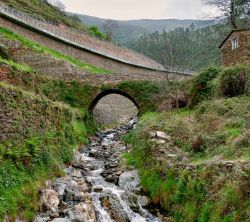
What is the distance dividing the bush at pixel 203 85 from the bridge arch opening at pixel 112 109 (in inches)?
292

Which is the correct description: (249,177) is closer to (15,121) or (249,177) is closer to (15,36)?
(15,121)

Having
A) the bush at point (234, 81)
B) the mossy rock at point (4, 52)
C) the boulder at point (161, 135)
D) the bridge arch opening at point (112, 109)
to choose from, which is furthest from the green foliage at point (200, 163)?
the mossy rock at point (4, 52)

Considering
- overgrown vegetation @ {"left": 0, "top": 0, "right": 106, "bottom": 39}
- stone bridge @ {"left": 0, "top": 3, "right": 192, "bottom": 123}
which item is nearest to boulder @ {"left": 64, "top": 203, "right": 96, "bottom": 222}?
stone bridge @ {"left": 0, "top": 3, "right": 192, "bottom": 123}

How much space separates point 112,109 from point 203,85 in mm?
14505

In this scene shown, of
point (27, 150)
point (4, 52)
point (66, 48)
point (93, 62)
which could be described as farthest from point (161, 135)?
point (93, 62)

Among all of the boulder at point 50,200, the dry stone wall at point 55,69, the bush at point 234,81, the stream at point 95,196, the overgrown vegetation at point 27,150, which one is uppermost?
the bush at point 234,81

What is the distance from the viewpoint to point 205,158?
15.1m

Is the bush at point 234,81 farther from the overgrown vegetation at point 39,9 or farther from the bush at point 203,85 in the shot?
the overgrown vegetation at point 39,9

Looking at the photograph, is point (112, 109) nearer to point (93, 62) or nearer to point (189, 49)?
point (93, 62)

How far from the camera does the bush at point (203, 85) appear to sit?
25133mm

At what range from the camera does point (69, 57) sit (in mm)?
44938

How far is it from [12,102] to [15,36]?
25.5 metres

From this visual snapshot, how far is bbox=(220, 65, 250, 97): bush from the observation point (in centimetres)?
2176

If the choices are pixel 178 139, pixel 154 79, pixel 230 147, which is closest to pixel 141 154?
pixel 178 139
